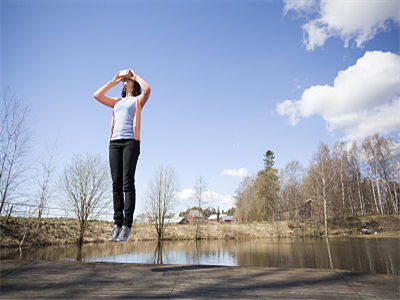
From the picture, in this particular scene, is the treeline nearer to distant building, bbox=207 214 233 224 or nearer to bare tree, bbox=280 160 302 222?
bare tree, bbox=280 160 302 222

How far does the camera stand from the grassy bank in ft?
49.9

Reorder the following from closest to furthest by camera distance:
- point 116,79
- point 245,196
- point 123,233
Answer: point 123,233 < point 116,79 < point 245,196

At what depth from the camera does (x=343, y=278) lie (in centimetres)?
183

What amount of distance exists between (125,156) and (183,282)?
163cm

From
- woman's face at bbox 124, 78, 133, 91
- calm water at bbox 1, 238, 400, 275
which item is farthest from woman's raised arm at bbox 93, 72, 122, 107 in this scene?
calm water at bbox 1, 238, 400, 275

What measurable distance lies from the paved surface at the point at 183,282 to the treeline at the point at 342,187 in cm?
2403

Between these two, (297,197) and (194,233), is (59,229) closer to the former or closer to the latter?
(194,233)

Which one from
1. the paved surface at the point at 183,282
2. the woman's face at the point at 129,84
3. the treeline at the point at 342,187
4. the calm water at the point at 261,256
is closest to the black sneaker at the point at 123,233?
the paved surface at the point at 183,282

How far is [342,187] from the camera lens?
26.9m

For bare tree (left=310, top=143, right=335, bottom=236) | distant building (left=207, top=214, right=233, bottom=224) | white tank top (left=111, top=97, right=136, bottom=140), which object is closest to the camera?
white tank top (left=111, top=97, right=136, bottom=140)

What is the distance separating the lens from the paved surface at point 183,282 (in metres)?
1.50

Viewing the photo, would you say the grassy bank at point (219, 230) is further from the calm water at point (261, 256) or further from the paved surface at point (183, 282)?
the paved surface at point (183, 282)

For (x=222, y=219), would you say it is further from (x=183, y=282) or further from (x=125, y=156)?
(x=183, y=282)

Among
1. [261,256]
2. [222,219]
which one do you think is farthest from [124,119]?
[222,219]
